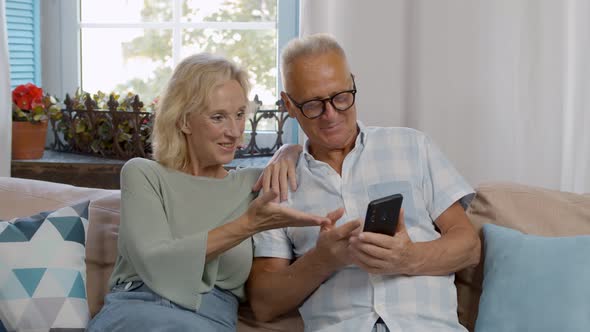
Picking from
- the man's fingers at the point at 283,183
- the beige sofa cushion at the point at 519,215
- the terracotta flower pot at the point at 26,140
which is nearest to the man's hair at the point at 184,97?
the man's fingers at the point at 283,183

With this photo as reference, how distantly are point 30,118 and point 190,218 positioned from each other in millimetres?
1551

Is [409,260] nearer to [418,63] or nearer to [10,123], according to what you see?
[418,63]

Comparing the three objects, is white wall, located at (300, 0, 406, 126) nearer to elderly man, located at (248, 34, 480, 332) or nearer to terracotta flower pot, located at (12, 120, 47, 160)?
elderly man, located at (248, 34, 480, 332)

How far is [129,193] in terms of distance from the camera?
2.00m

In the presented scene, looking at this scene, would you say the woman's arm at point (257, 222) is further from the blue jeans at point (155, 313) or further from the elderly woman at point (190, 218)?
the blue jeans at point (155, 313)

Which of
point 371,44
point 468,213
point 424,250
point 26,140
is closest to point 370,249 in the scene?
point 424,250

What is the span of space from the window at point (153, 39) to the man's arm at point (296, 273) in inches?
51.3

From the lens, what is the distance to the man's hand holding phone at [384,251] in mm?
1807

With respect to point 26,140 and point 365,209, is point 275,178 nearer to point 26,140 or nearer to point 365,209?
point 365,209

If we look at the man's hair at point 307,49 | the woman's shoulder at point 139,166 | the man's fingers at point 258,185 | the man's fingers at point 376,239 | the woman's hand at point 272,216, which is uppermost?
the man's hair at point 307,49

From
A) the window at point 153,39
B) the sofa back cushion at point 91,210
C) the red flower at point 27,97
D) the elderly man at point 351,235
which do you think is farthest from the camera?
the window at point 153,39

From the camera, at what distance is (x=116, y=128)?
3.23m

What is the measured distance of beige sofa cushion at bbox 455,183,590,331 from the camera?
6.82ft

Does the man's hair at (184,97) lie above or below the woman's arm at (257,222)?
above
